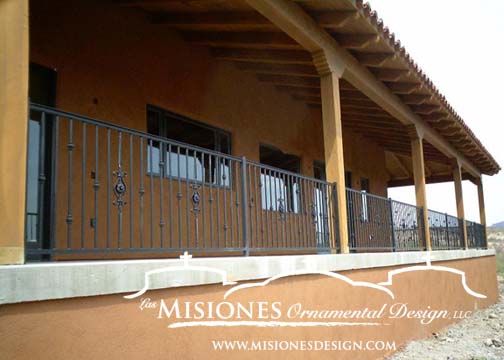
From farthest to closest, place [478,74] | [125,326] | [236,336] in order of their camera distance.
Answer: [478,74] < [236,336] < [125,326]

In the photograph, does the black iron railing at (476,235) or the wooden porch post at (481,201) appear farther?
the wooden porch post at (481,201)

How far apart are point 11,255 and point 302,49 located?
545cm

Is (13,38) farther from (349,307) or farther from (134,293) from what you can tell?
(349,307)

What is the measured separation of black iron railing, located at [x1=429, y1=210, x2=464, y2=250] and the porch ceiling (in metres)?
2.18

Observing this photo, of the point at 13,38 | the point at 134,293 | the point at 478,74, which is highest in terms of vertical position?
the point at 478,74

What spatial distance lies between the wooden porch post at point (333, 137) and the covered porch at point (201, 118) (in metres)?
0.02

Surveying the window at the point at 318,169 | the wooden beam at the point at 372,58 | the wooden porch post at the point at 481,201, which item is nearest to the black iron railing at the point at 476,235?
the wooden porch post at the point at 481,201

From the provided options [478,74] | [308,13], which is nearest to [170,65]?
[308,13]

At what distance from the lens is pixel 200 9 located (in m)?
6.37

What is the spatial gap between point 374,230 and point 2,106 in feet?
21.7

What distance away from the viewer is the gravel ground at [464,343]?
7383 mm

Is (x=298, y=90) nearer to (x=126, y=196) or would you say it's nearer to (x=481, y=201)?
(x=126, y=196)

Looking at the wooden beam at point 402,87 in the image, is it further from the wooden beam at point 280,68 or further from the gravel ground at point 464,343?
the gravel ground at point 464,343

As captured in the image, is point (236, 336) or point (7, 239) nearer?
point (7, 239)
